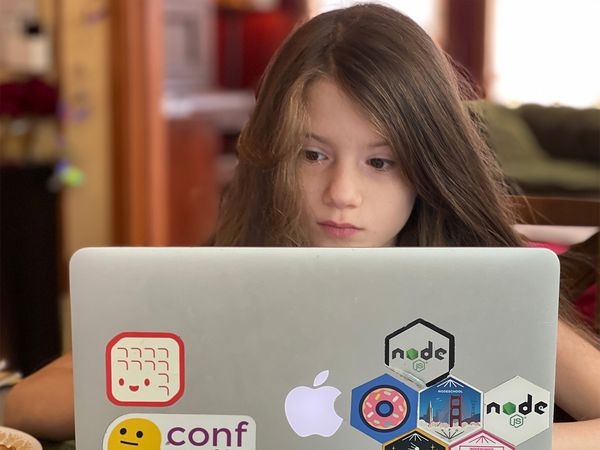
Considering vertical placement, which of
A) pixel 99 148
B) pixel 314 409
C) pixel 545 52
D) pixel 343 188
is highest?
pixel 545 52

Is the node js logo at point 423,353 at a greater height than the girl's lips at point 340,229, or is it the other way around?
the girl's lips at point 340,229

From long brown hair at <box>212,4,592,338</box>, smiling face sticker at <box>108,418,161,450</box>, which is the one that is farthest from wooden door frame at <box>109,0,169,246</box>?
smiling face sticker at <box>108,418,161,450</box>

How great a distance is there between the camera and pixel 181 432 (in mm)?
642

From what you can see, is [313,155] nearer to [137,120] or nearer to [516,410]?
[516,410]

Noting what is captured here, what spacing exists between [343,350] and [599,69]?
469 centimetres

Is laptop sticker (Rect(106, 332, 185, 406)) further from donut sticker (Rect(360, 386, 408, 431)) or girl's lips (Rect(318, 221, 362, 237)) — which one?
girl's lips (Rect(318, 221, 362, 237))

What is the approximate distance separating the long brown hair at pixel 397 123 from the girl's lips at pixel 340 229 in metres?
0.06

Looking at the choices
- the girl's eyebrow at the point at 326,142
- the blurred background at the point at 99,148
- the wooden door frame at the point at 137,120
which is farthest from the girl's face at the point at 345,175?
the wooden door frame at the point at 137,120

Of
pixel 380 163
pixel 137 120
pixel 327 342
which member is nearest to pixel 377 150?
pixel 380 163

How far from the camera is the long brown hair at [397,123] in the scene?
0.95 m

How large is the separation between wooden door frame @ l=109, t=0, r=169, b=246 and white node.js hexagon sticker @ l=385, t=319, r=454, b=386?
3112 millimetres

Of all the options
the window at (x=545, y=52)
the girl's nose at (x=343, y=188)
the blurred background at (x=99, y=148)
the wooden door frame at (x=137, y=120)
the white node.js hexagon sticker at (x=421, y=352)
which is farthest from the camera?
the window at (x=545, y=52)

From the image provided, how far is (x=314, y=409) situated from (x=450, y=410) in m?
0.10

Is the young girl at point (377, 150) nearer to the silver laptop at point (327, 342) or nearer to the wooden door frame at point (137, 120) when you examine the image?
the silver laptop at point (327, 342)
